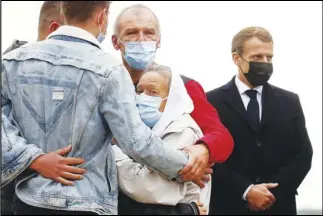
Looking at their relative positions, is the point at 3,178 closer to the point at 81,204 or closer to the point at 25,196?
the point at 25,196

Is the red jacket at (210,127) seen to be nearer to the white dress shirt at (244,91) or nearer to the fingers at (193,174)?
the fingers at (193,174)

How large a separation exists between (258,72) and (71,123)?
2.73 m

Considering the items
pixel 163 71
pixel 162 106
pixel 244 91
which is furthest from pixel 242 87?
pixel 162 106

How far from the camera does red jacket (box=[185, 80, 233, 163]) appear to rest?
3.73 m

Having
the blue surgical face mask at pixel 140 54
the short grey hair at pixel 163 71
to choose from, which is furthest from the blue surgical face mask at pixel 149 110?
the blue surgical face mask at pixel 140 54

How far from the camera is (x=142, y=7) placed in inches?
177

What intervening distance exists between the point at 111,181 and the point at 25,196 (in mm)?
418

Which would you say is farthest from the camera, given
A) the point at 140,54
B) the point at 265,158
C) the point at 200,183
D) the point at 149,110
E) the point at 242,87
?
the point at 242,87

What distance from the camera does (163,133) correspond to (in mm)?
3697

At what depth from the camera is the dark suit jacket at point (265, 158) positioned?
17.2 ft

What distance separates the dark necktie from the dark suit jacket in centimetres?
4

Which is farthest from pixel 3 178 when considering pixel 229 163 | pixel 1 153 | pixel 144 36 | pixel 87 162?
pixel 229 163

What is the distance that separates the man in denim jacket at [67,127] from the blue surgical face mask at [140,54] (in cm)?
90

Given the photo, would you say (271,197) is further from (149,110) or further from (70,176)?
(70,176)
